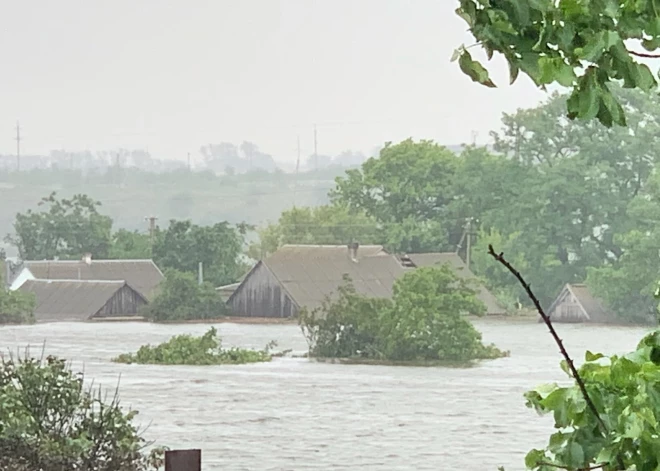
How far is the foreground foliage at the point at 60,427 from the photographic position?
2668 millimetres

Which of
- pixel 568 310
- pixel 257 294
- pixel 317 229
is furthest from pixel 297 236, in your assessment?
pixel 568 310

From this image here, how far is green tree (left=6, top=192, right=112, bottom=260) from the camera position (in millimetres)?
2809

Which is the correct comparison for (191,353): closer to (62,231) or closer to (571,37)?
(62,231)

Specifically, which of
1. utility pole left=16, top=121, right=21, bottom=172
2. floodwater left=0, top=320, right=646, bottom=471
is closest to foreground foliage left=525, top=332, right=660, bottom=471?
floodwater left=0, top=320, right=646, bottom=471

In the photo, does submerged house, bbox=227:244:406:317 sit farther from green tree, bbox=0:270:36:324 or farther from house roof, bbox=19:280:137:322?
green tree, bbox=0:270:36:324

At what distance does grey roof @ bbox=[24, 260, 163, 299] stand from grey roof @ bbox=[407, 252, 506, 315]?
56 centimetres

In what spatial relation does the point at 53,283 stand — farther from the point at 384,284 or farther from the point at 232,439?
the point at 384,284

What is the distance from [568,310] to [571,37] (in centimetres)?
221

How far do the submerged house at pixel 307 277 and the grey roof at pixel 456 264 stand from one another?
0.05 metres

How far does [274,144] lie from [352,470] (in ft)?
2.37

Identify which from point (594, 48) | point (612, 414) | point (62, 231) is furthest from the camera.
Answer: point (62, 231)

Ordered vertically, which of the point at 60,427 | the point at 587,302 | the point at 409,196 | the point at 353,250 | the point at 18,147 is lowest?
the point at 60,427

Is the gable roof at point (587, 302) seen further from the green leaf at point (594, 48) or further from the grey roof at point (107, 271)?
the green leaf at point (594, 48)

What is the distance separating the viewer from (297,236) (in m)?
2.83
